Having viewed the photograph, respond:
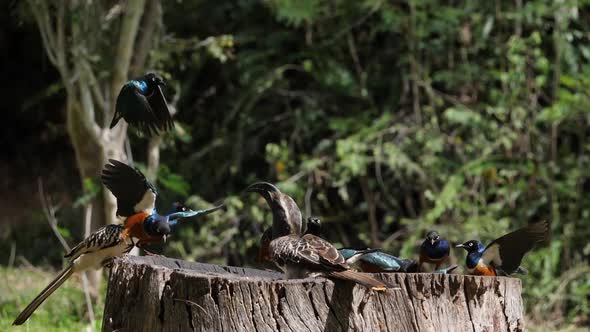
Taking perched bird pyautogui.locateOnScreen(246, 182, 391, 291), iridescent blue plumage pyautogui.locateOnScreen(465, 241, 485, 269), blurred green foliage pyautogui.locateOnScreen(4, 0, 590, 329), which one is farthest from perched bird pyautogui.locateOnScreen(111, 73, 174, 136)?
blurred green foliage pyautogui.locateOnScreen(4, 0, 590, 329)

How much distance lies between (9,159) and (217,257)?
5068 millimetres

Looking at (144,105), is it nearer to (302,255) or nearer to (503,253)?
(302,255)

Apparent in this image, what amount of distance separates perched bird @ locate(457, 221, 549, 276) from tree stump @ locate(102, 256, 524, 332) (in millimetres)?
633

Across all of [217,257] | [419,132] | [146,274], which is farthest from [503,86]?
[146,274]

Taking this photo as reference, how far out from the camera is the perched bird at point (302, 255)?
3562 mm

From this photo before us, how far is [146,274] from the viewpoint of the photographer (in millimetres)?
Answer: 3627

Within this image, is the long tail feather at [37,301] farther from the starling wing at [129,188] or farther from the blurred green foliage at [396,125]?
the blurred green foliage at [396,125]

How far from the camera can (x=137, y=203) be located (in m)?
4.79

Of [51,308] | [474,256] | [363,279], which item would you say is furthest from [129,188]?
[51,308]

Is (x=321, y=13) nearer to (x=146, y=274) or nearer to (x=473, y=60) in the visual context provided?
(x=473, y=60)

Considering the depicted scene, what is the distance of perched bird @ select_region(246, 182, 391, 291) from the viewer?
356 centimetres

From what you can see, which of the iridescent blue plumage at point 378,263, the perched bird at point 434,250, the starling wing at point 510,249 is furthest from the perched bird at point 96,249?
the starling wing at point 510,249

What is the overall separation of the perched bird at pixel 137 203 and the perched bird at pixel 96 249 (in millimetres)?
115

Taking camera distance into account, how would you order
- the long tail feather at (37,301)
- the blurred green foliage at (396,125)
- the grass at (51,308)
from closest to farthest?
the long tail feather at (37,301) < the grass at (51,308) < the blurred green foliage at (396,125)
